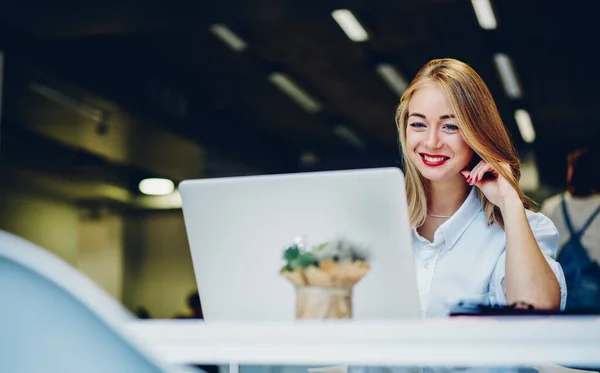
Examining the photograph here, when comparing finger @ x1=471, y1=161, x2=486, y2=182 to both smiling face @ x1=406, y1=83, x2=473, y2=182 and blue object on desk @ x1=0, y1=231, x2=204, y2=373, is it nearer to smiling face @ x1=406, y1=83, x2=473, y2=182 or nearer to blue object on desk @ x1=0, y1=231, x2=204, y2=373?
smiling face @ x1=406, y1=83, x2=473, y2=182

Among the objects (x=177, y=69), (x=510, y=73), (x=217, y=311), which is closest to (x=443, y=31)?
(x=510, y=73)

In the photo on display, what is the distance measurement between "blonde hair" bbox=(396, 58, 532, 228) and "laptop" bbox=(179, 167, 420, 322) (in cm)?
58

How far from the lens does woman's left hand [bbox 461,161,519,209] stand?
1.67m

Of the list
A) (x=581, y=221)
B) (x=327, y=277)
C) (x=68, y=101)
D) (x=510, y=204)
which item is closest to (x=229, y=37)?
(x=68, y=101)

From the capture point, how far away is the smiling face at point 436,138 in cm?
179

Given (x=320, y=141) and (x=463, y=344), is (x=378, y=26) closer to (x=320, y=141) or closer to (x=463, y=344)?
(x=320, y=141)

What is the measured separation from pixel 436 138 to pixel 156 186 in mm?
5327

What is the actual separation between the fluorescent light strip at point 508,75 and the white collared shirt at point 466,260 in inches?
178

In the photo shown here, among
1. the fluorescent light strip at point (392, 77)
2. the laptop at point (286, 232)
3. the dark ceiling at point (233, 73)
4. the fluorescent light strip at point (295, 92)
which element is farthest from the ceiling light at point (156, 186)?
the laptop at point (286, 232)

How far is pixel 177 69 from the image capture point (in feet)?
22.0

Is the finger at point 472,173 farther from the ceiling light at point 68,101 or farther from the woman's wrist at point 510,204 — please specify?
the ceiling light at point 68,101

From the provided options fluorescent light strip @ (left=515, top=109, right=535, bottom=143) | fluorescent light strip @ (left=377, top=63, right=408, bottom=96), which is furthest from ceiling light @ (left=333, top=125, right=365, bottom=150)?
fluorescent light strip @ (left=515, top=109, right=535, bottom=143)

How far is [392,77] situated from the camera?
22.1 feet

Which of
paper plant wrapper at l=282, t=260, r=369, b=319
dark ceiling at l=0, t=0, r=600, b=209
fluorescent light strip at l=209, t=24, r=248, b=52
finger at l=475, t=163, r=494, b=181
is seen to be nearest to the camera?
paper plant wrapper at l=282, t=260, r=369, b=319
